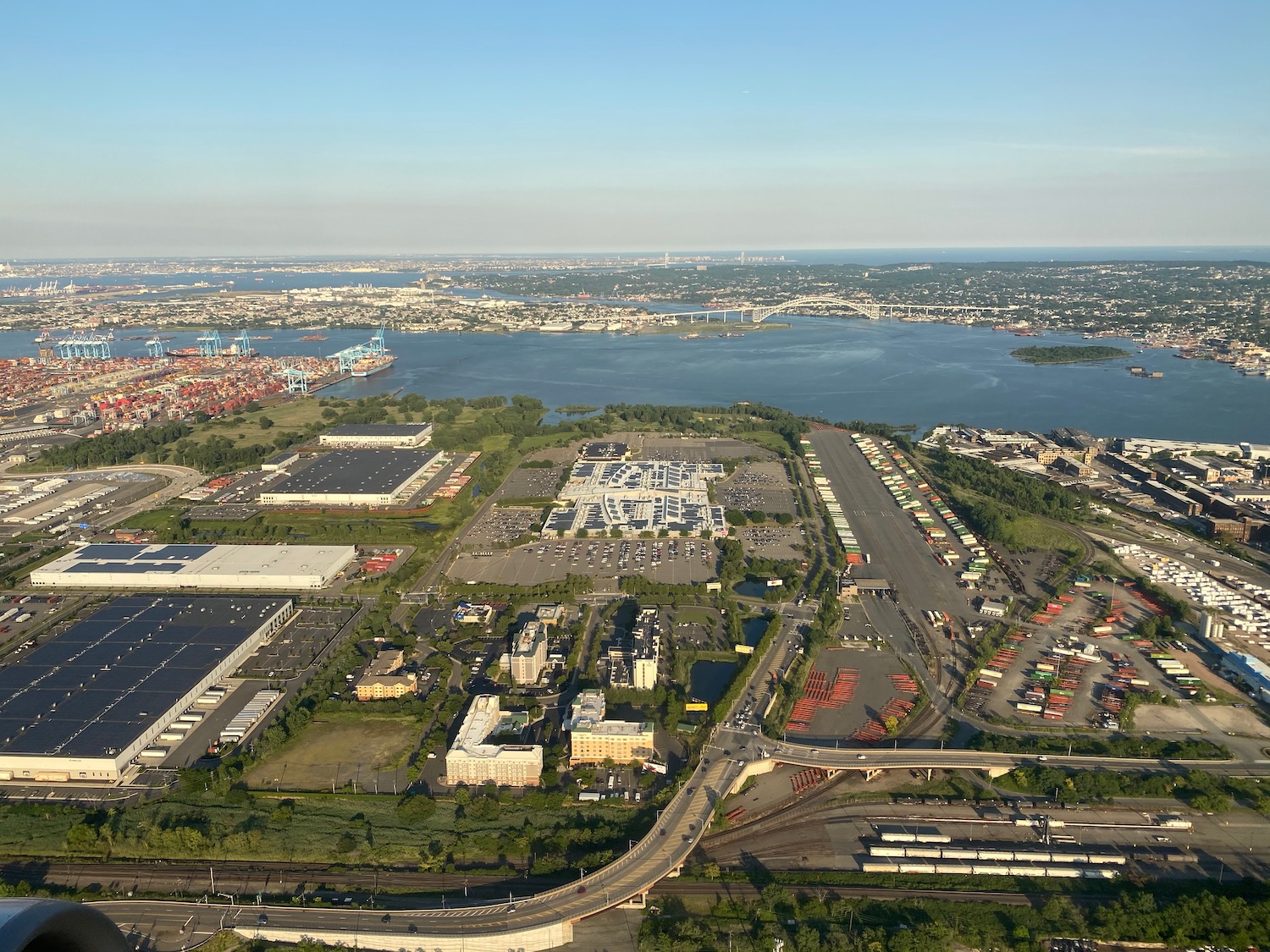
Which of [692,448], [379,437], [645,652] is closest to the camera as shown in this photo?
[645,652]

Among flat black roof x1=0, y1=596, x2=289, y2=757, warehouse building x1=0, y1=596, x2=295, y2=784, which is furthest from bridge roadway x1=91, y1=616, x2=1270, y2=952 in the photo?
flat black roof x1=0, y1=596, x2=289, y2=757

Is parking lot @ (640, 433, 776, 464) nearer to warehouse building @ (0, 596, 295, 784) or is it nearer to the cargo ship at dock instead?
warehouse building @ (0, 596, 295, 784)

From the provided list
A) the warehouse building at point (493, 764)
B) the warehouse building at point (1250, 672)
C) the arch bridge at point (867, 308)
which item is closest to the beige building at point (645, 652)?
the warehouse building at point (493, 764)

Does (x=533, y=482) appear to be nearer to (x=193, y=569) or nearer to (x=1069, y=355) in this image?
(x=193, y=569)

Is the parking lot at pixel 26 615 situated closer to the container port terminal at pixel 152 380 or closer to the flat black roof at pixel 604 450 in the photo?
the flat black roof at pixel 604 450

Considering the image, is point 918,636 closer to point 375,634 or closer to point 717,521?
point 717,521

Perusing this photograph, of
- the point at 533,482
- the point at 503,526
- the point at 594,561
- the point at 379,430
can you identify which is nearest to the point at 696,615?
the point at 594,561
